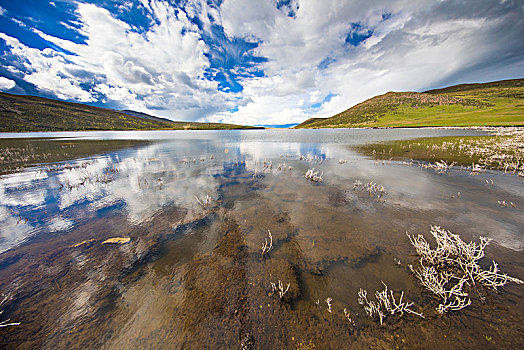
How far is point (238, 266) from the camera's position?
22.7 ft

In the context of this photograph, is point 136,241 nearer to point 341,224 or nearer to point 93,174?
point 341,224

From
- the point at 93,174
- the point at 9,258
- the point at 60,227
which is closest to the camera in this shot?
the point at 9,258

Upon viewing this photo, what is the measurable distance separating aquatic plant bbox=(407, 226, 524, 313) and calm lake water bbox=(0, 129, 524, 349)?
30 centimetres

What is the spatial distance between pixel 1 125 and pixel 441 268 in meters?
248

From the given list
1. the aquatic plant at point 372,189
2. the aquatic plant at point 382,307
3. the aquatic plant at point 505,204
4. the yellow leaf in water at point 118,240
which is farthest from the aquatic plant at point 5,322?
the aquatic plant at point 505,204

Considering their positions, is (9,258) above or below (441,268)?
above

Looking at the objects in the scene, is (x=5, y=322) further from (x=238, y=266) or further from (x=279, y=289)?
(x=279, y=289)

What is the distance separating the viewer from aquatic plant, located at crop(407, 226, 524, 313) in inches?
209

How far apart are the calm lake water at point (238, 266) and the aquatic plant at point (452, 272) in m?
0.30

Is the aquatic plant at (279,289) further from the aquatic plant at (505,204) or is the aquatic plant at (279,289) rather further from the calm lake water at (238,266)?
the aquatic plant at (505,204)

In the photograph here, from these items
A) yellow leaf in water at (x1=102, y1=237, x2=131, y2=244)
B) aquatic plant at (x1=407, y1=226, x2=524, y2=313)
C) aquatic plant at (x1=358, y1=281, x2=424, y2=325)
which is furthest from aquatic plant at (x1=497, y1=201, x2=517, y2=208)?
yellow leaf in water at (x1=102, y1=237, x2=131, y2=244)

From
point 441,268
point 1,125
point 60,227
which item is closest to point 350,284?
point 441,268

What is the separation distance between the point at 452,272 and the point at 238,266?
776 centimetres

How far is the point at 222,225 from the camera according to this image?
9641mm
